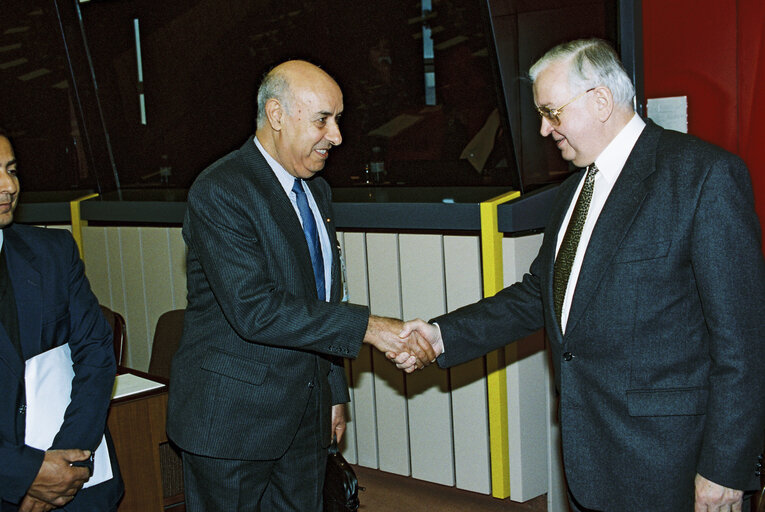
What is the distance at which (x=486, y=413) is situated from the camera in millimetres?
3633

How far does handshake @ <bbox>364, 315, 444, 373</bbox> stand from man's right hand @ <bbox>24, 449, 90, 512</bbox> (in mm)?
973

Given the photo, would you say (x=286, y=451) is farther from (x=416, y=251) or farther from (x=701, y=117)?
(x=701, y=117)

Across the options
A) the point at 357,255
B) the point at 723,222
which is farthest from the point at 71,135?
the point at 723,222

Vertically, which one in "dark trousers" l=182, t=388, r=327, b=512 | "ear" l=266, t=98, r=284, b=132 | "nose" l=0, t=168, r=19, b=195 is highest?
"ear" l=266, t=98, r=284, b=132

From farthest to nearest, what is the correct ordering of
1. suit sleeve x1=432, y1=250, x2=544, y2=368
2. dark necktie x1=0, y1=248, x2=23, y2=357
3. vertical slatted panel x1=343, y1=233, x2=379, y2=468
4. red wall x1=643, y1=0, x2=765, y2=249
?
vertical slatted panel x1=343, y1=233, x2=379, y2=468, red wall x1=643, y1=0, x2=765, y2=249, suit sleeve x1=432, y1=250, x2=544, y2=368, dark necktie x1=0, y1=248, x2=23, y2=357

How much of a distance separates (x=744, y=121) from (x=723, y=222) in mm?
2181

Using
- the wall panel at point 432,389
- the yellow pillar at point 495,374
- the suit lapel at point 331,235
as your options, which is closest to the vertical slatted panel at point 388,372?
the wall panel at point 432,389

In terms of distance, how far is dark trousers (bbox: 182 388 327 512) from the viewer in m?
2.25

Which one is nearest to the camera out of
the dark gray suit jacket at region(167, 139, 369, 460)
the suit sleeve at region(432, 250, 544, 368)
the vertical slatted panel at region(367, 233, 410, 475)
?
the dark gray suit jacket at region(167, 139, 369, 460)

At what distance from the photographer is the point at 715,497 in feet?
5.75

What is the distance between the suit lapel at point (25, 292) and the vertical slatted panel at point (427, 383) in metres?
1.92

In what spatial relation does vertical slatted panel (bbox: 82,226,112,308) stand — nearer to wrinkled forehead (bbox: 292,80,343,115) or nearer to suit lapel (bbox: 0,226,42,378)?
suit lapel (bbox: 0,226,42,378)

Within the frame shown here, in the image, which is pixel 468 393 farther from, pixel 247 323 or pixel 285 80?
pixel 285 80

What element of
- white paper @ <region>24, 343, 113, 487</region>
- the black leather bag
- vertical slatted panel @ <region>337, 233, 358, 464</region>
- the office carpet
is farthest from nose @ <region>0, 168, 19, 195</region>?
the office carpet
